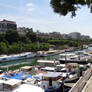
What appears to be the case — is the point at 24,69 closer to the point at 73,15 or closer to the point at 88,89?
the point at 88,89

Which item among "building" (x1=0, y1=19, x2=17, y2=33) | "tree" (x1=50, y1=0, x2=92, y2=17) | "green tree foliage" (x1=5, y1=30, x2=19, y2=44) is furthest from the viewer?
"building" (x1=0, y1=19, x2=17, y2=33)

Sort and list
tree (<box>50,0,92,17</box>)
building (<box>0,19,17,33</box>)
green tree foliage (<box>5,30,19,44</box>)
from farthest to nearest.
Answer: building (<box>0,19,17,33</box>) < green tree foliage (<box>5,30,19,44</box>) < tree (<box>50,0,92,17</box>)

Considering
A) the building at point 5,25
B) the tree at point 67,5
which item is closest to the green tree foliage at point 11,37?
the building at point 5,25

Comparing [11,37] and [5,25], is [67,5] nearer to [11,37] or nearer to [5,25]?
[11,37]

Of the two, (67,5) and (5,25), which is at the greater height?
(5,25)

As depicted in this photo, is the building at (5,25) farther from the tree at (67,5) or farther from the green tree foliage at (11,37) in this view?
the tree at (67,5)

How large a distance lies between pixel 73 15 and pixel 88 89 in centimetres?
928

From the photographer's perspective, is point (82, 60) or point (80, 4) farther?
point (82, 60)

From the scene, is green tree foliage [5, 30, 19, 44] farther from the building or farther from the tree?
the tree

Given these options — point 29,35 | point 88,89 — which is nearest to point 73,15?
point 88,89

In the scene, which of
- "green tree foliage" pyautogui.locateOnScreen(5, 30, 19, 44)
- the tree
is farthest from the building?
the tree

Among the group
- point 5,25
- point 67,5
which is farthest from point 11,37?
point 67,5

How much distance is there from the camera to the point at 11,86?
46.5ft

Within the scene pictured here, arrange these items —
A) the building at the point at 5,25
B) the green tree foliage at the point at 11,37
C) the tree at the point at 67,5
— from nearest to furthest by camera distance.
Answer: the tree at the point at 67,5, the green tree foliage at the point at 11,37, the building at the point at 5,25
